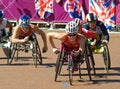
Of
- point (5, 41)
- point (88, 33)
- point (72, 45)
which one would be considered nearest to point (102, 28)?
point (88, 33)

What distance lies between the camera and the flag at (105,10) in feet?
62.8

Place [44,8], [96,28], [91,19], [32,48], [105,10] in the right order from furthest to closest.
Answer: [44,8] < [105,10] < [32,48] < [96,28] < [91,19]

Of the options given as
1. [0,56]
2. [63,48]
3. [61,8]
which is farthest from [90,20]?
[61,8]

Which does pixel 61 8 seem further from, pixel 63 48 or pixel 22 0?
pixel 63 48

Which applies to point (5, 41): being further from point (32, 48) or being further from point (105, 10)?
point (105, 10)

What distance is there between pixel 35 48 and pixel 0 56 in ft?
7.22

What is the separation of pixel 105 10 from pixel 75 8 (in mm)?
1225

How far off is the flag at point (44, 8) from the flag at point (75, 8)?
705mm

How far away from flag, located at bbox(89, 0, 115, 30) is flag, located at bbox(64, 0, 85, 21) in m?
0.47

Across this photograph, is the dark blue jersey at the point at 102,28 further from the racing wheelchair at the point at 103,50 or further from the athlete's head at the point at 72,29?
the athlete's head at the point at 72,29

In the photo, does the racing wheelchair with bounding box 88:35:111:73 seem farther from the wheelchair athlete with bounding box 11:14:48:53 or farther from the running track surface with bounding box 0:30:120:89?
the wheelchair athlete with bounding box 11:14:48:53

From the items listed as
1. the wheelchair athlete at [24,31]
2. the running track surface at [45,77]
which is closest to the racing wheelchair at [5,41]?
the running track surface at [45,77]

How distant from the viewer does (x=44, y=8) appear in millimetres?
20078

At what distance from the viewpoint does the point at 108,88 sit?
8961 millimetres
